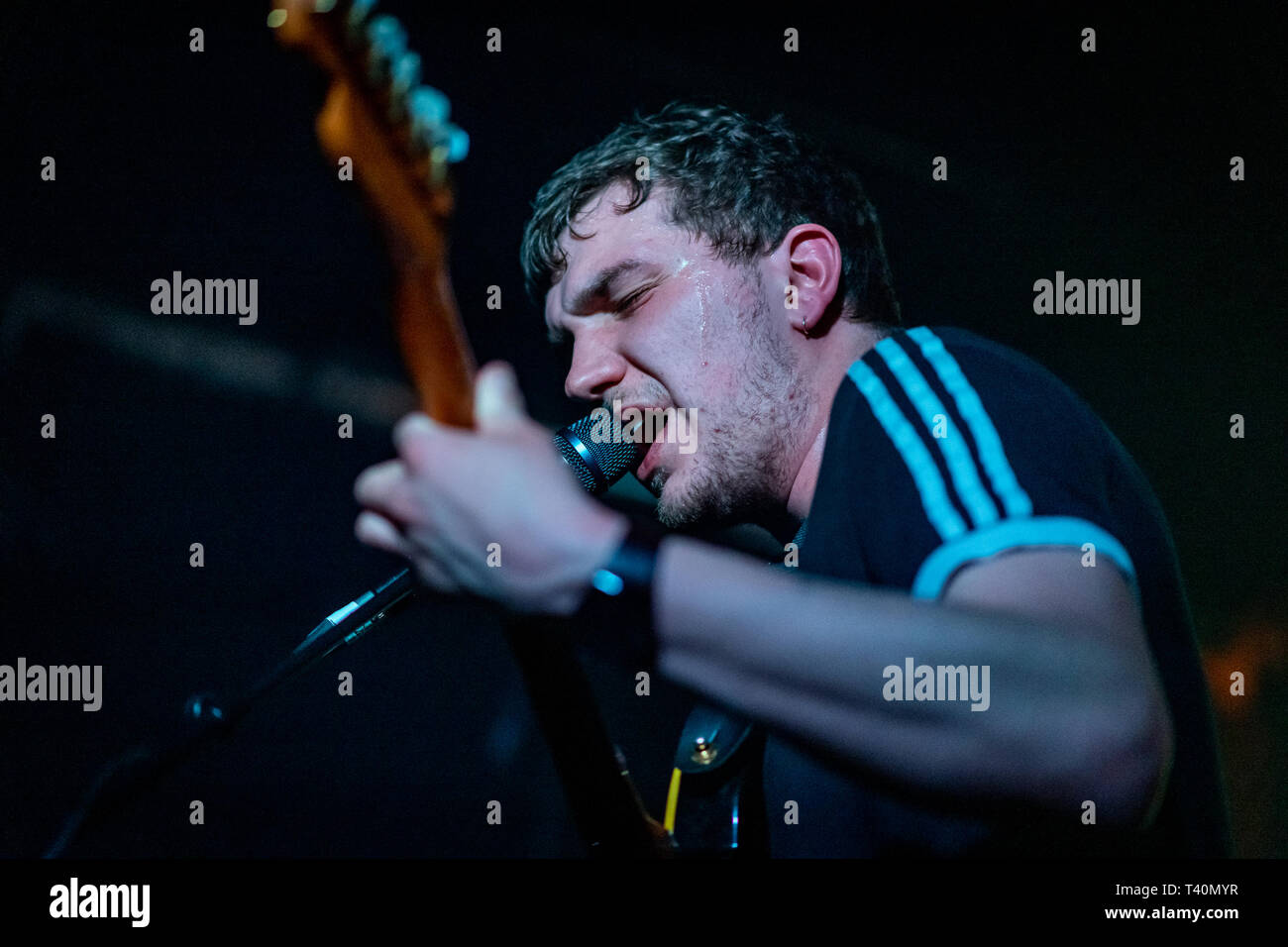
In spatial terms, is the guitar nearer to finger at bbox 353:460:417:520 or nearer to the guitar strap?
finger at bbox 353:460:417:520

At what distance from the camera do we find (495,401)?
0.69 meters

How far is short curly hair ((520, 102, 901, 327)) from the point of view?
5.12 ft

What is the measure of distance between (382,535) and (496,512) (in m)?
0.13

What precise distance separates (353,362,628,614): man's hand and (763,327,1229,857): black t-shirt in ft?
0.66

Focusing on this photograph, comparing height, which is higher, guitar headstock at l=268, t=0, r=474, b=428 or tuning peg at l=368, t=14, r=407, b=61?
tuning peg at l=368, t=14, r=407, b=61

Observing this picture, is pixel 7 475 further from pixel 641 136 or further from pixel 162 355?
pixel 641 136

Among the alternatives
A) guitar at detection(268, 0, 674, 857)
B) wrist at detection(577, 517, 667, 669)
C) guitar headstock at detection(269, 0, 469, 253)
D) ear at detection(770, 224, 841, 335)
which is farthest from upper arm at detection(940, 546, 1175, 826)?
ear at detection(770, 224, 841, 335)

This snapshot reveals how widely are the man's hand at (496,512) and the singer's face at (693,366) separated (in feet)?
2.53

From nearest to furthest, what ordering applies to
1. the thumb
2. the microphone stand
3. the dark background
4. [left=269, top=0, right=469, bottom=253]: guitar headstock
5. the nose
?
[left=269, top=0, right=469, bottom=253]: guitar headstock < the thumb < the microphone stand < the nose < the dark background

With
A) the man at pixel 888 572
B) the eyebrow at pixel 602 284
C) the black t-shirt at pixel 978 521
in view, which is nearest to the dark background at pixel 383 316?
the eyebrow at pixel 602 284

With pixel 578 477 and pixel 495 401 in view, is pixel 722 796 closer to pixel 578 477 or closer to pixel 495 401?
pixel 578 477
